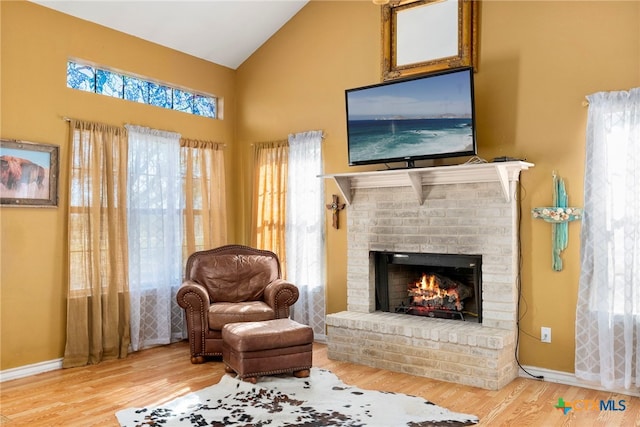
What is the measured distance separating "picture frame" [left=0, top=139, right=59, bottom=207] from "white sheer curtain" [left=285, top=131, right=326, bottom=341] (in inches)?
88.7

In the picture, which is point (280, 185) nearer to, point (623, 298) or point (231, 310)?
point (231, 310)

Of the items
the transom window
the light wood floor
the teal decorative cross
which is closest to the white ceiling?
the transom window

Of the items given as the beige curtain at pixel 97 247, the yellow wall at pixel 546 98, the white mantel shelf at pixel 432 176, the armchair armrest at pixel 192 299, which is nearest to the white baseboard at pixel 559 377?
the yellow wall at pixel 546 98

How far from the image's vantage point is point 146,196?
5227 mm

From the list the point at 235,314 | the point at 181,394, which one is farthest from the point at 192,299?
the point at 181,394

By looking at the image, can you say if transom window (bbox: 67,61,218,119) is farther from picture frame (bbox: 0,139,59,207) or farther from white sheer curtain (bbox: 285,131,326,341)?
white sheer curtain (bbox: 285,131,326,341)

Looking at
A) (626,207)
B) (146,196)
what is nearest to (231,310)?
(146,196)

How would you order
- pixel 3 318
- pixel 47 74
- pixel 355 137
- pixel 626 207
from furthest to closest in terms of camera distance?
pixel 355 137 → pixel 47 74 → pixel 3 318 → pixel 626 207

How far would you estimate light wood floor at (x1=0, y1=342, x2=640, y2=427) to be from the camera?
11.1 feet

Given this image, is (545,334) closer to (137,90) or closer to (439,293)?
(439,293)

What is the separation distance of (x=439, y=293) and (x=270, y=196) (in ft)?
6.98

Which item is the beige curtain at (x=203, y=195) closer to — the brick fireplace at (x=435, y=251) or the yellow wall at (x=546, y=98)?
the brick fireplace at (x=435, y=251)

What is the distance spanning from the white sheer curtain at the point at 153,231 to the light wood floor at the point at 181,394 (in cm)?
53

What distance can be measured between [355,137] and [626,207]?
7.39ft
